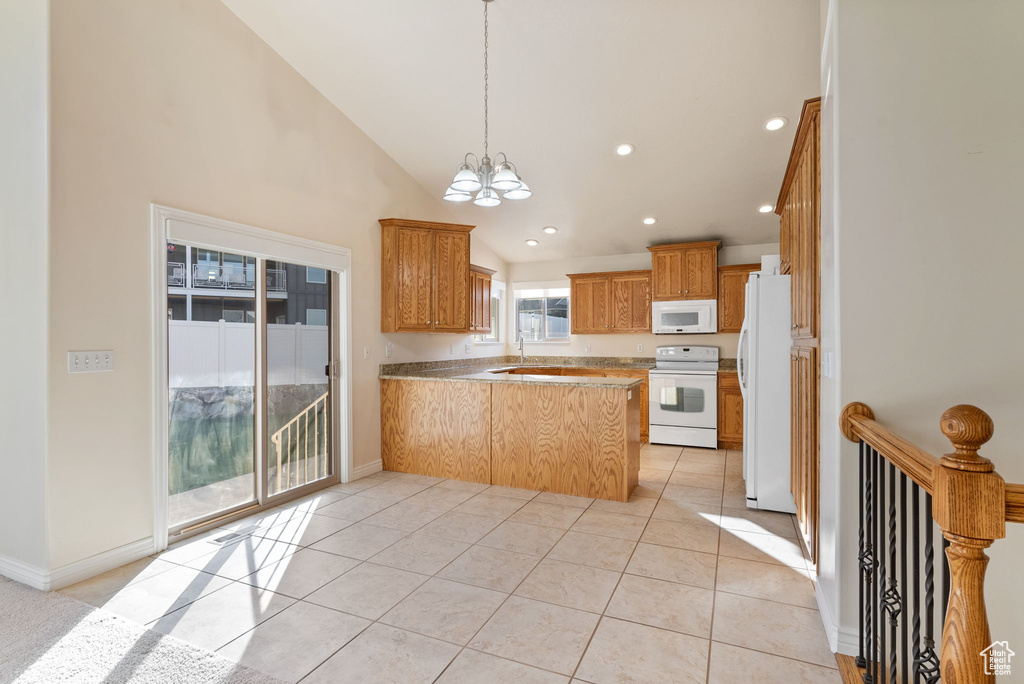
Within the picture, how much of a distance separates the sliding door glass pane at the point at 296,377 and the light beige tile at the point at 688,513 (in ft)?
8.62

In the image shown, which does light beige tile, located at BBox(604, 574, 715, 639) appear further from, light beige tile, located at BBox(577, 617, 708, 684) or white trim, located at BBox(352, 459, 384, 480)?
white trim, located at BBox(352, 459, 384, 480)

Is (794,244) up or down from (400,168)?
down

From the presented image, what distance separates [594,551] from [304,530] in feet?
5.91

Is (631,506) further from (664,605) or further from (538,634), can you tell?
(538,634)

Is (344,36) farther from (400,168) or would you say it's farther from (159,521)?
(159,521)

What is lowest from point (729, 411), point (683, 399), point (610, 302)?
point (729, 411)

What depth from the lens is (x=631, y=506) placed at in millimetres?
3668

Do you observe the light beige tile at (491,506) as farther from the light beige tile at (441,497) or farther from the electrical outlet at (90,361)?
the electrical outlet at (90,361)

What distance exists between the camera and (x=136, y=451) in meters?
2.78

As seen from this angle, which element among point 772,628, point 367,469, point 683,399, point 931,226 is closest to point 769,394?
point 772,628

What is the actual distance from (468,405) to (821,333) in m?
2.81

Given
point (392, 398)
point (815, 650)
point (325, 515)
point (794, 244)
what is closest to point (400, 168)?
point (392, 398)

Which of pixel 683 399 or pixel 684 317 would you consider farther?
pixel 684 317

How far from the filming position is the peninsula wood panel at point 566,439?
12.4 ft
